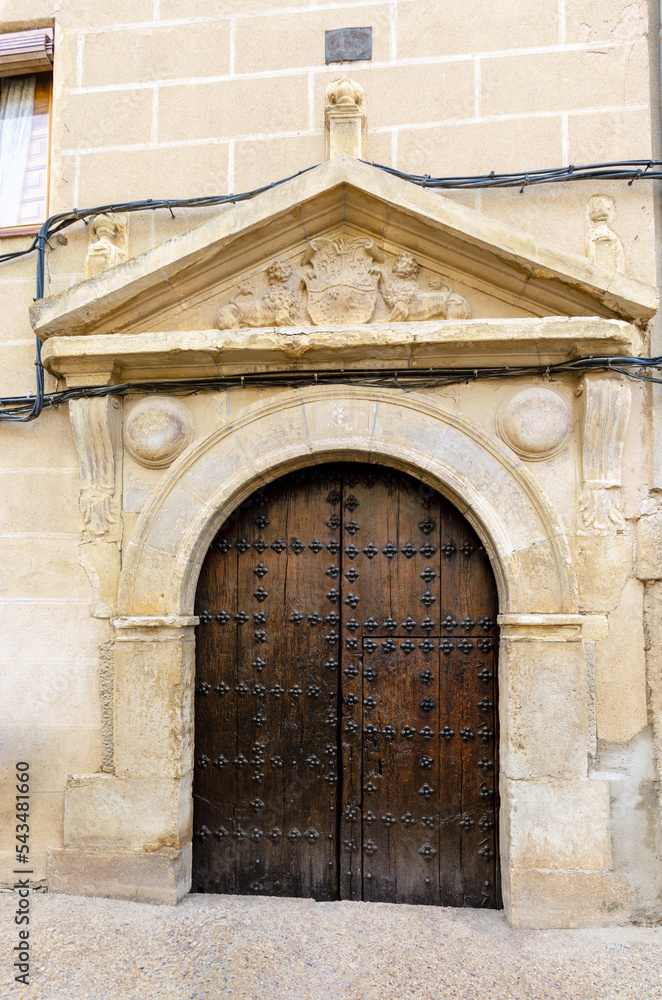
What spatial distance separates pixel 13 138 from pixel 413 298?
2.64 meters

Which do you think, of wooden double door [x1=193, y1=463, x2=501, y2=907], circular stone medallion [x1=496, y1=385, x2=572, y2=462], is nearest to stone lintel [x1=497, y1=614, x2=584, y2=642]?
wooden double door [x1=193, y1=463, x2=501, y2=907]

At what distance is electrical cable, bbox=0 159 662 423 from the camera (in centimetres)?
341

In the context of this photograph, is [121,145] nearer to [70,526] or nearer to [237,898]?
[70,526]

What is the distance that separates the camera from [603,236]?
339cm

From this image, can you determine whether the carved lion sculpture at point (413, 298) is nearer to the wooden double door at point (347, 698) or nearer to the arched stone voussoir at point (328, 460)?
the arched stone voussoir at point (328, 460)

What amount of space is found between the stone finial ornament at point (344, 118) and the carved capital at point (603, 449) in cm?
168

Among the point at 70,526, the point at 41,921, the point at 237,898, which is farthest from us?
the point at 70,526

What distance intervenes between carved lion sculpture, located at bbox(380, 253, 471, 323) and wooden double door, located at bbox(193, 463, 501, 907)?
31.9 inches

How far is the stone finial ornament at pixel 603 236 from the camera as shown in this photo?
338 centimetres

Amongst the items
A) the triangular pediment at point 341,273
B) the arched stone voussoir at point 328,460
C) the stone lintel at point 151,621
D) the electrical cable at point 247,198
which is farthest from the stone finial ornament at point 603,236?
the stone lintel at point 151,621

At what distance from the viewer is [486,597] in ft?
→ 11.4

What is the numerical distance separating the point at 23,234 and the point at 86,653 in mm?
2304

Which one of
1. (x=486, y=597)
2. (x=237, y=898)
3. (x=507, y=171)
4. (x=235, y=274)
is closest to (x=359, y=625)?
(x=486, y=597)

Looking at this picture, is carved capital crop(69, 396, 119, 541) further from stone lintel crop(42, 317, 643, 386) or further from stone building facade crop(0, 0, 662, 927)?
stone lintel crop(42, 317, 643, 386)
